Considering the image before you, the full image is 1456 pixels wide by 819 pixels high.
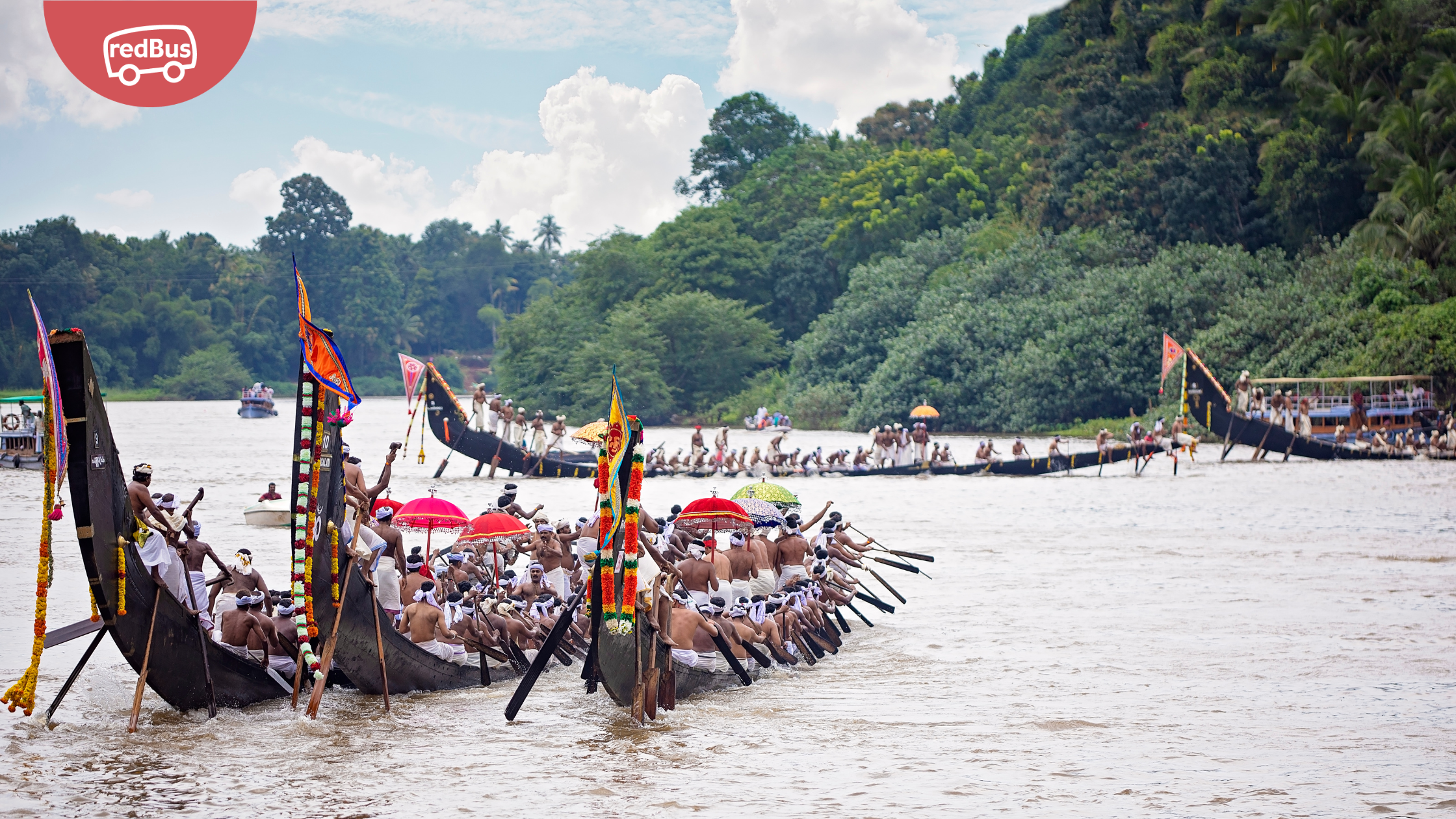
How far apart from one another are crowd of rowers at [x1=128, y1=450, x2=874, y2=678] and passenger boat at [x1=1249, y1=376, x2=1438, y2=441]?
23.3 meters

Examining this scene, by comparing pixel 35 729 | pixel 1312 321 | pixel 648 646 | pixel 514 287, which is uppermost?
pixel 514 287

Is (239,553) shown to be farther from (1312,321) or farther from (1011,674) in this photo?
(1312,321)

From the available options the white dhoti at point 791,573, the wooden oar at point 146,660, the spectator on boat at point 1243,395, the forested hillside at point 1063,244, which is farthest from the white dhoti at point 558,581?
the forested hillside at point 1063,244

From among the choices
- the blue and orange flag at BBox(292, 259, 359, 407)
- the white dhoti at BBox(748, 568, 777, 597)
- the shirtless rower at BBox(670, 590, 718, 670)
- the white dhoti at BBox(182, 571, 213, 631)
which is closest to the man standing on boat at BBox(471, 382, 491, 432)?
the white dhoti at BBox(748, 568, 777, 597)

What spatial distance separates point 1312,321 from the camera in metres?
35.3

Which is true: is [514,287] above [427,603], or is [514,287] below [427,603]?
above

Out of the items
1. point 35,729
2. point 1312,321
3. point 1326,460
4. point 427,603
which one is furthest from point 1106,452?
point 35,729

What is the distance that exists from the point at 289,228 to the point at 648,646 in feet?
286

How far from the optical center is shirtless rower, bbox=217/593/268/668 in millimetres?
9602

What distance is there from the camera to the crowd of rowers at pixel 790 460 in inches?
1144

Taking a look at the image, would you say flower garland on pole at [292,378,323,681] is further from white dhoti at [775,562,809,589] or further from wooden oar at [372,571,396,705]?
white dhoti at [775,562,809,589]

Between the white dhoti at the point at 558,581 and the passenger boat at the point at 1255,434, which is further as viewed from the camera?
the passenger boat at the point at 1255,434

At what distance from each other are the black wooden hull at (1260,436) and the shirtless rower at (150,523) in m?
25.6

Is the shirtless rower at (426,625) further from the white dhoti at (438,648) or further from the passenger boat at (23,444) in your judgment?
the passenger boat at (23,444)
